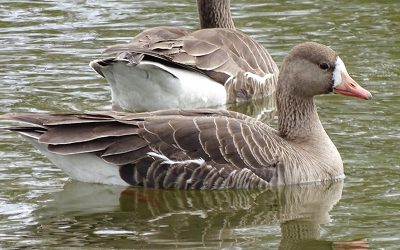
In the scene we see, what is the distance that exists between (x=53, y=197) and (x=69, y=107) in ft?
10.2

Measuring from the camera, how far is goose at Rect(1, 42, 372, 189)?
461 inches

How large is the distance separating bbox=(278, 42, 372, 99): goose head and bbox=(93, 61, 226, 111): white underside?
2073 millimetres

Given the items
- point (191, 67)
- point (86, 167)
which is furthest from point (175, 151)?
point (191, 67)

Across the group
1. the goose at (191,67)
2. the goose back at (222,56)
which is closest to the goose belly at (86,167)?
the goose at (191,67)

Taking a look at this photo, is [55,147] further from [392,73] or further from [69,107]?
[392,73]

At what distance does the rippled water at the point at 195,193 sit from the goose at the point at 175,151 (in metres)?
0.15

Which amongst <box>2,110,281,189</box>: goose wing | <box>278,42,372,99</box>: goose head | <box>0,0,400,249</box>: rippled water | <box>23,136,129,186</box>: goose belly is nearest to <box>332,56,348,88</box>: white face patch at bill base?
<box>278,42,372,99</box>: goose head

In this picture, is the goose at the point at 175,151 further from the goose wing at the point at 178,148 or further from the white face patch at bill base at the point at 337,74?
the white face patch at bill base at the point at 337,74

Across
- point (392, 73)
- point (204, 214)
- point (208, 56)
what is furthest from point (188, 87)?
point (204, 214)

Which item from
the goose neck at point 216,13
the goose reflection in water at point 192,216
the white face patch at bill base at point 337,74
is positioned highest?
the white face patch at bill base at point 337,74

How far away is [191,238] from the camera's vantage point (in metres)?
10.5

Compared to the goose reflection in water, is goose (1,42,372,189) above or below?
above

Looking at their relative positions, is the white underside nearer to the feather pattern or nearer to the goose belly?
the feather pattern

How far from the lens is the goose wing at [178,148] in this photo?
11.8 meters
